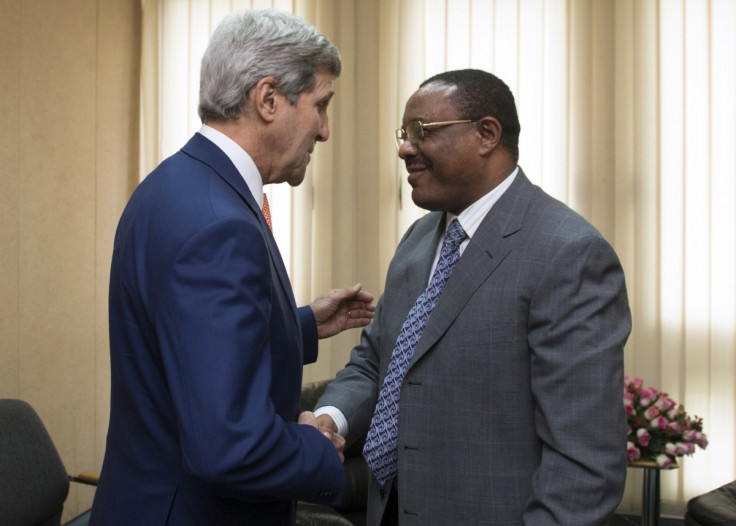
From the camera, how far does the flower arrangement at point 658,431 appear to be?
10.5 feet

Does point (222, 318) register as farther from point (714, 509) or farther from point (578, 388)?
point (714, 509)

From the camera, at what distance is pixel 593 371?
1.42 meters

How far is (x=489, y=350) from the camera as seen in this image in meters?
1.53

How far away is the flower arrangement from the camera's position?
10.5 ft

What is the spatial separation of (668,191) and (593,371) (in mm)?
3061

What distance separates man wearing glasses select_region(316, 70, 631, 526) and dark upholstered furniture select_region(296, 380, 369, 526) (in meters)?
1.25

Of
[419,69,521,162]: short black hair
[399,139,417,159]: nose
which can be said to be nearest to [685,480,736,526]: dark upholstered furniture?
[419,69,521,162]: short black hair

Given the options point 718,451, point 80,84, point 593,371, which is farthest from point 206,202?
point 718,451

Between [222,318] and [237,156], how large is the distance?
14.6 inches

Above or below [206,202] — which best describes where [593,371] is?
below

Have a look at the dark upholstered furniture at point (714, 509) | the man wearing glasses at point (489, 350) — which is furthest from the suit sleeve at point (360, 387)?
the dark upholstered furniture at point (714, 509)

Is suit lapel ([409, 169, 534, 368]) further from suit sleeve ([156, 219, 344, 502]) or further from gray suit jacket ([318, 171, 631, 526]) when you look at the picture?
suit sleeve ([156, 219, 344, 502])

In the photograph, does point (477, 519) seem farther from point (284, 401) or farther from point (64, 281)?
point (64, 281)

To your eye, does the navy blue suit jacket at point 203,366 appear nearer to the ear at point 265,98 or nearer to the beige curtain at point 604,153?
the ear at point 265,98
